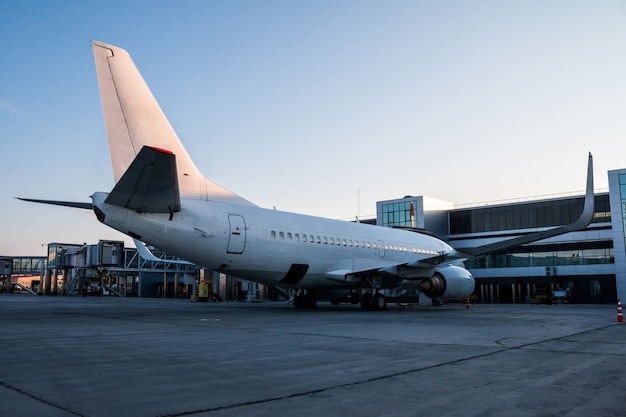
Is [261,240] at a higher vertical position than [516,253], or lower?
lower

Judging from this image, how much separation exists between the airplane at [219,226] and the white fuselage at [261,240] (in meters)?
0.04

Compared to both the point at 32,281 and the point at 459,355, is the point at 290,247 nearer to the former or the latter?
the point at 459,355

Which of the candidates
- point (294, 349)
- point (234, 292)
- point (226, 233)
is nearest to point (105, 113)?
point (226, 233)

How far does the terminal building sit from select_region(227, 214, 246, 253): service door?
23222 millimetres

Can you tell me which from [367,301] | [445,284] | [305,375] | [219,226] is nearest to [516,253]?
[445,284]

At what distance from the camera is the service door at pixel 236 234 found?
17203 millimetres

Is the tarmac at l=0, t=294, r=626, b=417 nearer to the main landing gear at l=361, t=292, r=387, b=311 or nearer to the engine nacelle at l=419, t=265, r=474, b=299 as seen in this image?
the main landing gear at l=361, t=292, r=387, b=311

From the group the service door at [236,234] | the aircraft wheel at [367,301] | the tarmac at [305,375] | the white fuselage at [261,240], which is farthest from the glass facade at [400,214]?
the tarmac at [305,375]

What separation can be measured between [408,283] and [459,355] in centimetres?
1573

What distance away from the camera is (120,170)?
14945 mm

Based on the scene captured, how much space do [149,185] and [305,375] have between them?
8.93 metres

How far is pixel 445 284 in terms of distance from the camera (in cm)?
2341

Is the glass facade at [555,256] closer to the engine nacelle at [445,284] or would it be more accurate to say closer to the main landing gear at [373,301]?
the engine nacelle at [445,284]

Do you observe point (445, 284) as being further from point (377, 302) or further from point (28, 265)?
point (28, 265)
